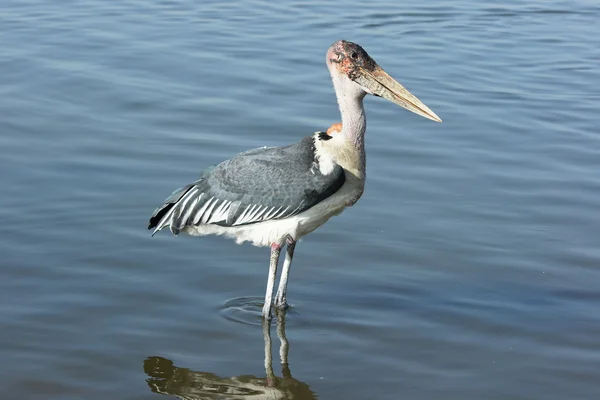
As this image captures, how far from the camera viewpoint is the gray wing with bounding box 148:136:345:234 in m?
7.83

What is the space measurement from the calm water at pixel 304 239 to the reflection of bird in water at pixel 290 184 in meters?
0.57

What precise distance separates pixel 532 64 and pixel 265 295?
8518mm

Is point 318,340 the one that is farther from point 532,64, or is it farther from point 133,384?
point 532,64

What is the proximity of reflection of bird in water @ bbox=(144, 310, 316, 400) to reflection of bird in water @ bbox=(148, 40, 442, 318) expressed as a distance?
894 mm

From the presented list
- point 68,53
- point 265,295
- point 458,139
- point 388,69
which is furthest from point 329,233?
point 68,53

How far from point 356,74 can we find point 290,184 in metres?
0.95

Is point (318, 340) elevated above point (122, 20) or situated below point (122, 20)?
below

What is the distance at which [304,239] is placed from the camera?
9656mm

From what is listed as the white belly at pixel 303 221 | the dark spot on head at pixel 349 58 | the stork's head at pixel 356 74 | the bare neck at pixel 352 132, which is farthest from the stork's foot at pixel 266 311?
the dark spot on head at pixel 349 58

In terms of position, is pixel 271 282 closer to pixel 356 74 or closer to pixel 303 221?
pixel 303 221

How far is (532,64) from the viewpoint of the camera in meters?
15.8

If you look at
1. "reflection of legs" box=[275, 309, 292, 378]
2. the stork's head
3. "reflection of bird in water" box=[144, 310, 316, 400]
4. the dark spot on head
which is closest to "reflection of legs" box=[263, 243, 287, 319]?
"reflection of legs" box=[275, 309, 292, 378]

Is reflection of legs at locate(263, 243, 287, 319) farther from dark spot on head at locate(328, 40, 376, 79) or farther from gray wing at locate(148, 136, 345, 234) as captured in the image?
dark spot on head at locate(328, 40, 376, 79)

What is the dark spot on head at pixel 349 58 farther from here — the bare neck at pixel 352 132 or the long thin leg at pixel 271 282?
the long thin leg at pixel 271 282
